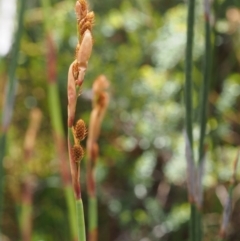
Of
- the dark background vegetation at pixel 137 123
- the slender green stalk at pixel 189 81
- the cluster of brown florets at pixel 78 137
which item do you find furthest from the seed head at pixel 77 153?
the dark background vegetation at pixel 137 123

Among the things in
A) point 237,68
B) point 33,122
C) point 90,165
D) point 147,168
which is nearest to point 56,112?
point 90,165

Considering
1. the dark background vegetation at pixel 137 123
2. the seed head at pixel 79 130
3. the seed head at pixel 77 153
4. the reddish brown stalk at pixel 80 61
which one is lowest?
the dark background vegetation at pixel 137 123

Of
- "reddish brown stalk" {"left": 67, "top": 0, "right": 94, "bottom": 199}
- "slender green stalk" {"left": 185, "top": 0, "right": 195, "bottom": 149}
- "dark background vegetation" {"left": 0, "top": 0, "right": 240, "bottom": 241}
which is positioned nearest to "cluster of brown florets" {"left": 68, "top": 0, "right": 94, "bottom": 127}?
"reddish brown stalk" {"left": 67, "top": 0, "right": 94, "bottom": 199}

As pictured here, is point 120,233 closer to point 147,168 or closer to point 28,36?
point 147,168

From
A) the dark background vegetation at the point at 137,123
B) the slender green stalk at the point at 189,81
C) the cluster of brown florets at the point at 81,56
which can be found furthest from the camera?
the dark background vegetation at the point at 137,123

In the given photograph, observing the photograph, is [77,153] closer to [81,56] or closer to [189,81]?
[81,56]

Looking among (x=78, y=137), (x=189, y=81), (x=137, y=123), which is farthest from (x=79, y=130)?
(x=137, y=123)

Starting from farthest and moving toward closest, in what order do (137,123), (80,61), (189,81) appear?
(137,123) < (189,81) < (80,61)

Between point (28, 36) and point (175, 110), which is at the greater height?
point (28, 36)

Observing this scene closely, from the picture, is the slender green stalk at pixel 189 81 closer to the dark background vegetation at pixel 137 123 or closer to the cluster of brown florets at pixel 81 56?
the cluster of brown florets at pixel 81 56
